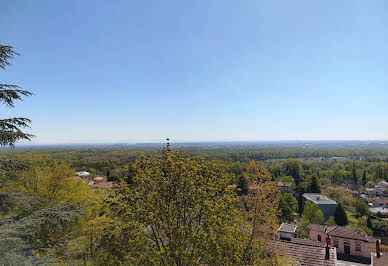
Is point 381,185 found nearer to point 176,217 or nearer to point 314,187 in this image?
point 314,187

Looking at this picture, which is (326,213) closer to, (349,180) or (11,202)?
(349,180)

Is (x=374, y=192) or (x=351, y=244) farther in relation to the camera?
(x=374, y=192)

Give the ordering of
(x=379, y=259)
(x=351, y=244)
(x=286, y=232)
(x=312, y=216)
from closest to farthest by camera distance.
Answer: (x=379, y=259), (x=351, y=244), (x=286, y=232), (x=312, y=216)

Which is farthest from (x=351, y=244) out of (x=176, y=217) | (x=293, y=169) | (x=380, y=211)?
(x=293, y=169)

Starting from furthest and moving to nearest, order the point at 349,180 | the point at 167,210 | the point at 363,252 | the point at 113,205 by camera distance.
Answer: the point at 349,180
the point at 363,252
the point at 113,205
the point at 167,210

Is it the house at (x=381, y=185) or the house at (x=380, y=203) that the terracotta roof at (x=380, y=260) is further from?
the house at (x=381, y=185)

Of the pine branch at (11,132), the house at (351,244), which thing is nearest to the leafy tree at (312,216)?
the house at (351,244)

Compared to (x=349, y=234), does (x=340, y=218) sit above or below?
below

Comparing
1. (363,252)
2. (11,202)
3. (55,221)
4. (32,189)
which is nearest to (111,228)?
(55,221)

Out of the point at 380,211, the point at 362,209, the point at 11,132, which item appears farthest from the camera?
the point at 380,211

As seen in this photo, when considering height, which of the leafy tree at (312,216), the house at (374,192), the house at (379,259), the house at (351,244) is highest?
the house at (351,244)

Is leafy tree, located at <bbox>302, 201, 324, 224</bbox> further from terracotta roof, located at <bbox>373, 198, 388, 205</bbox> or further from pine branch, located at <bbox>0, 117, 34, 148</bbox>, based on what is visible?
pine branch, located at <bbox>0, 117, 34, 148</bbox>
